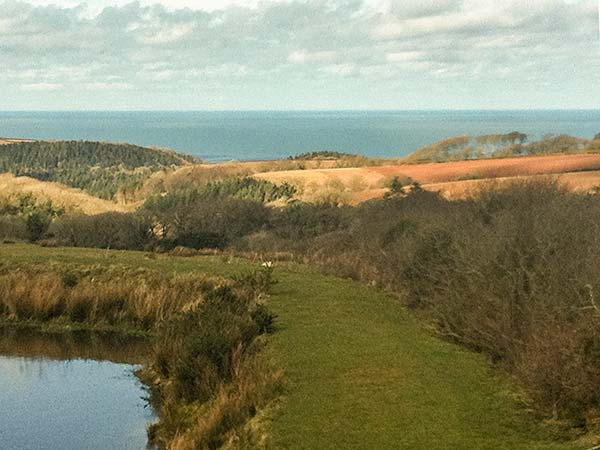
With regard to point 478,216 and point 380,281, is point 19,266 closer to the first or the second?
point 380,281

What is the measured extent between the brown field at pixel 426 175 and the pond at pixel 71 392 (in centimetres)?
3518

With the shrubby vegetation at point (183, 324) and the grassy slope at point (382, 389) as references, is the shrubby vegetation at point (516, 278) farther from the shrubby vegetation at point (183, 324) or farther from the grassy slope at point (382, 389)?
the shrubby vegetation at point (183, 324)

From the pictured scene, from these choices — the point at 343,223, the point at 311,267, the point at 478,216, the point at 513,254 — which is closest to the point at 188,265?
the point at 311,267

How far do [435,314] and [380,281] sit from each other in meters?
6.98

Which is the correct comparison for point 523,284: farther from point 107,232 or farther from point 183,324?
point 107,232

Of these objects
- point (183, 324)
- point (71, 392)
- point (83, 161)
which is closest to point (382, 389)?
point (183, 324)

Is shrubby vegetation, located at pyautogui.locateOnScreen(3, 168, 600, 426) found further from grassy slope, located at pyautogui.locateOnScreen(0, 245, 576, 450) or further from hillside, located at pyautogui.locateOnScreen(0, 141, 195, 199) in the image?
hillside, located at pyautogui.locateOnScreen(0, 141, 195, 199)

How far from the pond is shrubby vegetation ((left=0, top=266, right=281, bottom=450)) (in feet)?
1.98

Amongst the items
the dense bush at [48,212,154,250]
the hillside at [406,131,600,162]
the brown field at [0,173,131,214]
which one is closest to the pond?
the dense bush at [48,212,154,250]

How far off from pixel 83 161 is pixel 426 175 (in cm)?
8044

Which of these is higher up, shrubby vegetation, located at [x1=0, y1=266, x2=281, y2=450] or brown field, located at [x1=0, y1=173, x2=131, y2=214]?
shrubby vegetation, located at [x1=0, y1=266, x2=281, y2=450]

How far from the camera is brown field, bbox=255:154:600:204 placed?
5886 centimetres

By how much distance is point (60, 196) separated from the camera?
84.4 m

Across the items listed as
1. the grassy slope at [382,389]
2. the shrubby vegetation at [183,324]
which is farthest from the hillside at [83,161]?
the grassy slope at [382,389]
